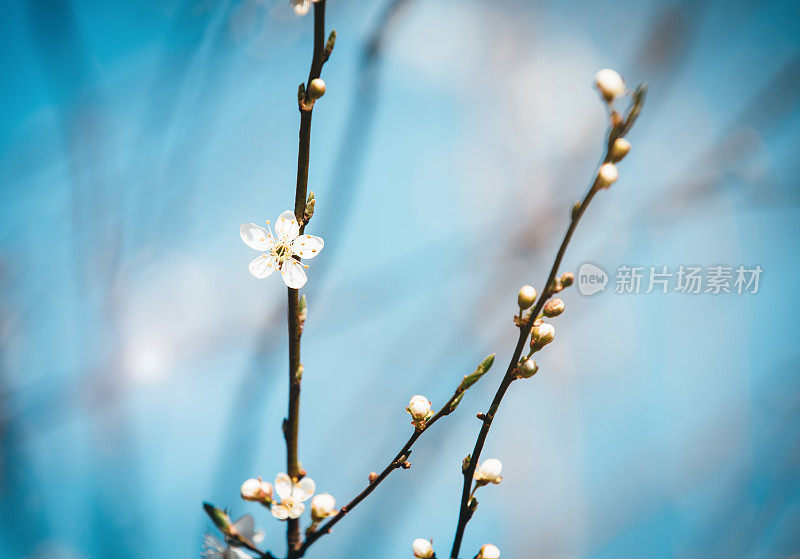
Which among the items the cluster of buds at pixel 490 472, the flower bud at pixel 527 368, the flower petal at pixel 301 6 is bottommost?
the cluster of buds at pixel 490 472

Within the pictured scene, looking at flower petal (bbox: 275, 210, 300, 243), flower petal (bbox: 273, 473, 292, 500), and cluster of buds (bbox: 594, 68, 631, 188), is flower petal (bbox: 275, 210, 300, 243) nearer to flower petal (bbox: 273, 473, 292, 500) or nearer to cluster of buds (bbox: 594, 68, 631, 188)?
flower petal (bbox: 273, 473, 292, 500)

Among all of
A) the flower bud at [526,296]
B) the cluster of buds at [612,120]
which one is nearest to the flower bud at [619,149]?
the cluster of buds at [612,120]

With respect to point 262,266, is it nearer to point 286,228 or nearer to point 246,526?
point 286,228

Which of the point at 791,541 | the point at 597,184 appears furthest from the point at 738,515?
the point at 597,184

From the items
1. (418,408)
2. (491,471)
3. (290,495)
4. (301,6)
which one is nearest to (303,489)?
(290,495)

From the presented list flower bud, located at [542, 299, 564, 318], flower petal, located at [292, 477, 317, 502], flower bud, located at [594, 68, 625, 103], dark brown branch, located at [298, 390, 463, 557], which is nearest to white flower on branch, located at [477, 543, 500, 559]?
dark brown branch, located at [298, 390, 463, 557]

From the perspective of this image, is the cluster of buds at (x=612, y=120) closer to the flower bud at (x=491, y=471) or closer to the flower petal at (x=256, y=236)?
the flower bud at (x=491, y=471)

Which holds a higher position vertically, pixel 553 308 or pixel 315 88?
pixel 315 88
